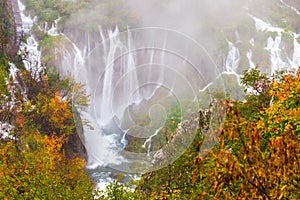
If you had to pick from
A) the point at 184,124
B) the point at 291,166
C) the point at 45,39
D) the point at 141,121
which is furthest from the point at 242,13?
the point at 291,166

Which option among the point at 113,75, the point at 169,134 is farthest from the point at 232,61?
the point at 169,134

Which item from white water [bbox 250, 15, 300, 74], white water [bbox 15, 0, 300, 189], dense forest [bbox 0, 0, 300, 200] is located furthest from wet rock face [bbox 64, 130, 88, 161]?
white water [bbox 250, 15, 300, 74]

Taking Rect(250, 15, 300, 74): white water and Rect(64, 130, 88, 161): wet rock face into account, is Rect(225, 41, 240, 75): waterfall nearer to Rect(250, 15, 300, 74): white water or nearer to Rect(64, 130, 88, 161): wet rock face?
Rect(250, 15, 300, 74): white water

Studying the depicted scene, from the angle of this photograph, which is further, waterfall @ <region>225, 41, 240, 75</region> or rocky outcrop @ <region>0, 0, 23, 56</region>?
waterfall @ <region>225, 41, 240, 75</region>

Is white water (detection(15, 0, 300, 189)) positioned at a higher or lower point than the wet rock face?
higher

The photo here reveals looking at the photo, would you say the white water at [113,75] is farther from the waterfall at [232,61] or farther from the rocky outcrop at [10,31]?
the rocky outcrop at [10,31]

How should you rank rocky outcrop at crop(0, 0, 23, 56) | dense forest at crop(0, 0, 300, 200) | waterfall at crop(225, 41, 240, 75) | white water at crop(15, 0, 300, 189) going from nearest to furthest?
dense forest at crop(0, 0, 300, 200) → white water at crop(15, 0, 300, 189) → rocky outcrop at crop(0, 0, 23, 56) → waterfall at crop(225, 41, 240, 75)

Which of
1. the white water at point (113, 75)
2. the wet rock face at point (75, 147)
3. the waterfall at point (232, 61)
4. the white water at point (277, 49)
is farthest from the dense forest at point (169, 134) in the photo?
the white water at point (277, 49)

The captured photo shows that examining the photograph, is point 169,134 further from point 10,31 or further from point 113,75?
point 10,31
